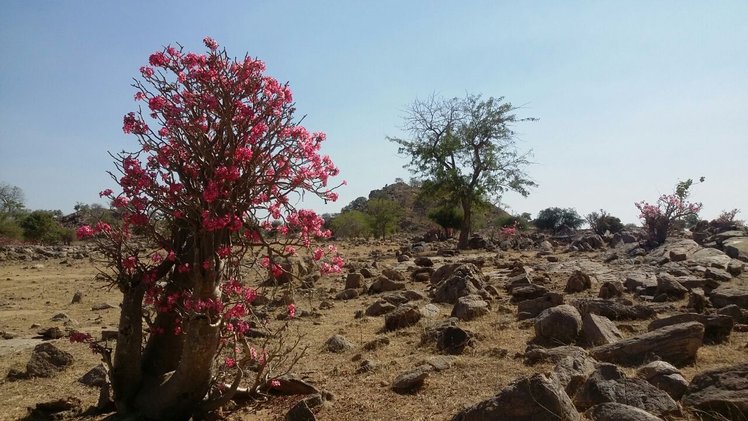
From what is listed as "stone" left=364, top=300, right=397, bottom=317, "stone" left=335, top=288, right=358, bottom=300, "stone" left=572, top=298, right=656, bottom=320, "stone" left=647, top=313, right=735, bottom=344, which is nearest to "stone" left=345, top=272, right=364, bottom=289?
"stone" left=335, top=288, right=358, bottom=300

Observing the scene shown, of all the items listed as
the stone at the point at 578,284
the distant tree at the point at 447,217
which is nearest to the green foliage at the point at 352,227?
the distant tree at the point at 447,217

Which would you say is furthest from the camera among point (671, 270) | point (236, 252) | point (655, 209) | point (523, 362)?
point (655, 209)

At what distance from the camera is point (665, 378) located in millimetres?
4906

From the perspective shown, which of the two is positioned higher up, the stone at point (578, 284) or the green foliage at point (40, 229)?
the green foliage at point (40, 229)

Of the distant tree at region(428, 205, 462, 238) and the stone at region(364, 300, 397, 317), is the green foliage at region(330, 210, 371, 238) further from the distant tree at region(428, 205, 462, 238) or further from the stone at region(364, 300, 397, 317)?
the stone at region(364, 300, 397, 317)

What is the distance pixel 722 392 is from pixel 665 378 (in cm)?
67

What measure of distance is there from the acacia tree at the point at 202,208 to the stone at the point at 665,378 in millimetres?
3121

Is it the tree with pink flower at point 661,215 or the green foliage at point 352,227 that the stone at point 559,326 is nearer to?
the tree with pink flower at point 661,215

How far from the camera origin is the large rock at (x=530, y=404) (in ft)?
12.9

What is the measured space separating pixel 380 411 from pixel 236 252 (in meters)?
2.08

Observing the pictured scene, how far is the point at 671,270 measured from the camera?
1291 centimetres

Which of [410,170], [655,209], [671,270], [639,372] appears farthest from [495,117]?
[639,372]

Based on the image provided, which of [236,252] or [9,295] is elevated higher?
[236,252]

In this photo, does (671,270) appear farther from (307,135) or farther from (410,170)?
(410,170)
